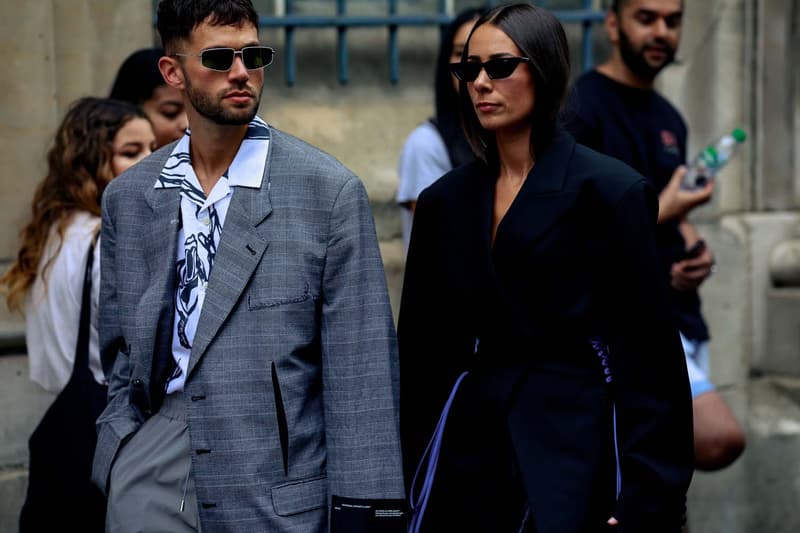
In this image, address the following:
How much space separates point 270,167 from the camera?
3.29 m

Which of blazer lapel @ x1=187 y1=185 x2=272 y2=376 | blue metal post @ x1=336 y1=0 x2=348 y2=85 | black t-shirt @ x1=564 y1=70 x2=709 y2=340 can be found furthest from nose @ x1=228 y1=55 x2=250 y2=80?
blue metal post @ x1=336 y1=0 x2=348 y2=85

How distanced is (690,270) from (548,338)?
1.97 metres

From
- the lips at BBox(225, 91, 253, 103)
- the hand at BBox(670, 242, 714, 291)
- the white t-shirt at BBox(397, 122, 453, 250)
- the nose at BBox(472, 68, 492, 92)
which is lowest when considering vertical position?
→ the hand at BBox(670, 242, 714, 291)

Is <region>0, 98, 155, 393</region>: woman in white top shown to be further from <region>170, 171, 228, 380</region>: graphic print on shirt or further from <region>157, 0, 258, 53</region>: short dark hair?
<region>157, 0, 258, 53</region>: short dark hair

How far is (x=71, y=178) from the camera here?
167 inches

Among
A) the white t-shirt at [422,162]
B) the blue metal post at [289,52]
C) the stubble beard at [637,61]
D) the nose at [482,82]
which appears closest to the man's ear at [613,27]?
the stubble beard at [637,61]

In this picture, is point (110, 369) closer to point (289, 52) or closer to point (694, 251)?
point (694, 251)

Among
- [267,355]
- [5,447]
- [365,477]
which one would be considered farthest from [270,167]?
[5,447]

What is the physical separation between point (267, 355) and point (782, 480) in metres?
4.28

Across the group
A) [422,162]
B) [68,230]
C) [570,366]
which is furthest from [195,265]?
[422,162]

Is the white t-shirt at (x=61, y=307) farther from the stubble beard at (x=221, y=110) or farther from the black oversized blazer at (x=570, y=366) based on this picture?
the black oversized blazer at (x=570, y=366)

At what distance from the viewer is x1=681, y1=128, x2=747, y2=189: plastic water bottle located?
5.32 metres

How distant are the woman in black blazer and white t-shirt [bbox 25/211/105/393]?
1139 mm

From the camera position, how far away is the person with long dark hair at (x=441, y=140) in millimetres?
4863
